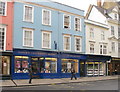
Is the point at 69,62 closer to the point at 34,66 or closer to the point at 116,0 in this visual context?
the point at 34,66

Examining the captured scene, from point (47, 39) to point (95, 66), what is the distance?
10.9 meters

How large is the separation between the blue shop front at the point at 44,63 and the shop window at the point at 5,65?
1.82 ft

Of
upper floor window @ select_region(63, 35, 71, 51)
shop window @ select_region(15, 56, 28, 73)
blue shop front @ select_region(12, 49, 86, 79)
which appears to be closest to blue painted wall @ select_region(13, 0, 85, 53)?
upper floor window @ select_region(63, 35, 71, 51)

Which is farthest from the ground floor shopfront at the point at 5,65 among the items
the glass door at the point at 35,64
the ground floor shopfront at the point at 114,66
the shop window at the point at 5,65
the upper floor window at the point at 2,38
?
the ground floor shopfront at the point at 114,66

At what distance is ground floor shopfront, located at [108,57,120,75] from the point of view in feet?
119

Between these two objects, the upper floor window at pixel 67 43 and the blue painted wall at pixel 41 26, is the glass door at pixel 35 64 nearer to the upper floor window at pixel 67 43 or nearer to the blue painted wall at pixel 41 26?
the blue painted wall at pixel 41 26

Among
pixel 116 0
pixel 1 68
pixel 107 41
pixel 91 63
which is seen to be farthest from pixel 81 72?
pixel 116 0

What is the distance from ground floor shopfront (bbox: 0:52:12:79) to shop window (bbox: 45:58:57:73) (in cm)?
519

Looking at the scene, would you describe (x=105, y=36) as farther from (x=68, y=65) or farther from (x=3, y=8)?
(x=3, y=8)

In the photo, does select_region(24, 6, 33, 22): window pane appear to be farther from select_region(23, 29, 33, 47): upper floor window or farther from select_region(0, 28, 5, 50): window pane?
select_region(0, 28, 5, 50): window pane

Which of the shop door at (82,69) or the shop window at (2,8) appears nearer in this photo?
the shop window at (2,8)

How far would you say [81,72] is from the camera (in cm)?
3106

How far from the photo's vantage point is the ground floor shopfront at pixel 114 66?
36.3 metres

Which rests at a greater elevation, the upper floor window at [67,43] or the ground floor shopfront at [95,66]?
the upper floor window at [67,43]
